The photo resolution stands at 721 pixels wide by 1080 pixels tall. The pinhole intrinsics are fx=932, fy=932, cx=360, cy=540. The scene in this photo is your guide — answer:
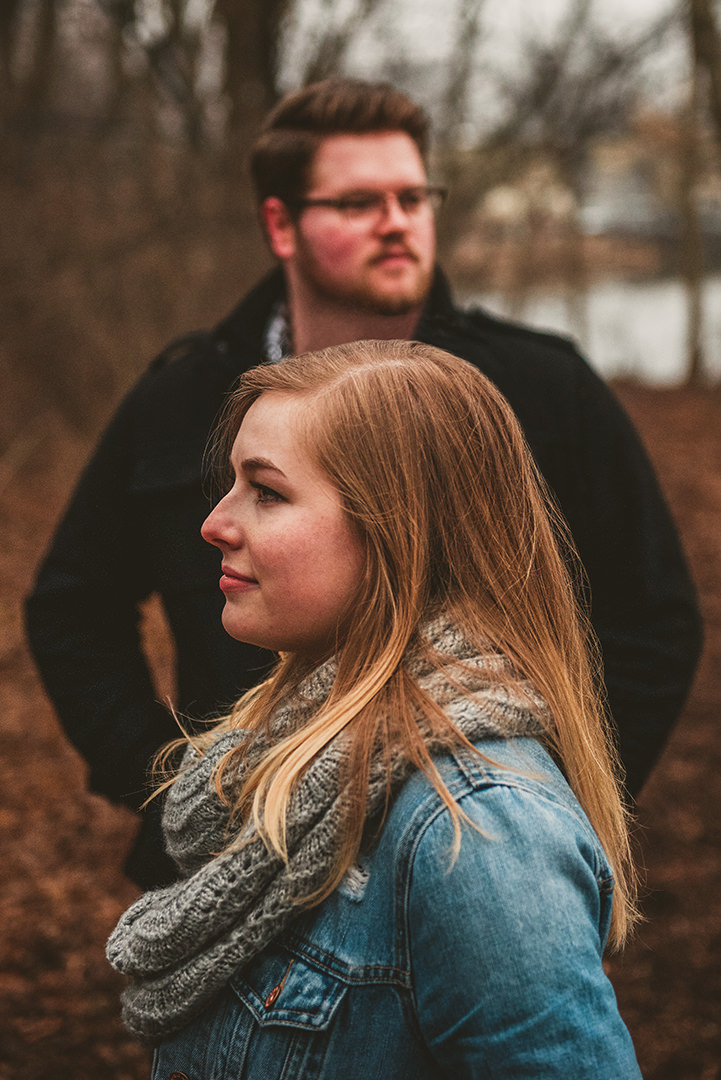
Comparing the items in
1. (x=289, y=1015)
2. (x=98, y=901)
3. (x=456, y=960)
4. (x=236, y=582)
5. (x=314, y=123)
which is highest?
(x=314, y=123)

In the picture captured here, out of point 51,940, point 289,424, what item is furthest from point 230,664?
point 51,940

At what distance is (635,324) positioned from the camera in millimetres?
15680

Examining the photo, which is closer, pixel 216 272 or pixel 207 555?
pixel 207 555

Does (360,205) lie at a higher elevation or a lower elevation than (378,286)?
higher

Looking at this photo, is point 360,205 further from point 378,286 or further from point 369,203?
point 378,286

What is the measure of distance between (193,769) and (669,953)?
Answer: 2.97 metres

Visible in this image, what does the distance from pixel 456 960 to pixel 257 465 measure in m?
0.70

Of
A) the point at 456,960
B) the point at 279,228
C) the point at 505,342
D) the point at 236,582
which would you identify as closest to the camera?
the point at 456,960

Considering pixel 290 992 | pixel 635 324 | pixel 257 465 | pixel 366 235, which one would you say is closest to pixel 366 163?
pixel 366 235

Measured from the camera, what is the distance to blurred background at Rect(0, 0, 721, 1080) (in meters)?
3.72

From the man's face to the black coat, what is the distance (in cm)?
16

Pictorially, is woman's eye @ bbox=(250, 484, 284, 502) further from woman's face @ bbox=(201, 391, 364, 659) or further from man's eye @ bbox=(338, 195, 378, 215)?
man's eye @ bbox=(338, 195, 378, 215)

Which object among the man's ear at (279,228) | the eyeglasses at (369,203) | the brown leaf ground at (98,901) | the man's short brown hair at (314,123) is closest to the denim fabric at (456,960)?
the brown leaf ground at (98,901)

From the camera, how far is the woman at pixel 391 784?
1063mm
